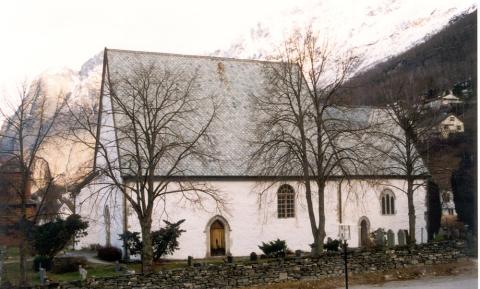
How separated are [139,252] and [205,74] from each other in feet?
40.2

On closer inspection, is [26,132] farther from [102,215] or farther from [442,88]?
[442,88]

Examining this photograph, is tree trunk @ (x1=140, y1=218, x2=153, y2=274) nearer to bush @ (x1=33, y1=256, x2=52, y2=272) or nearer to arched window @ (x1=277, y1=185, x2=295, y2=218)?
bush @ (x1=33, y1=256, x2=52, y2=272)

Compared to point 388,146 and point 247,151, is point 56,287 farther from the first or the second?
point 388,146

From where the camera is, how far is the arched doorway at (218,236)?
32.5m

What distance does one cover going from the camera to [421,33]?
98.4ft

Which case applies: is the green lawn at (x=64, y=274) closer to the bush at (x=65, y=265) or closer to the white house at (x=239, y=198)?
the bush at (x=65, y=265)

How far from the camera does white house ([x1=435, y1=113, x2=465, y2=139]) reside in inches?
1194

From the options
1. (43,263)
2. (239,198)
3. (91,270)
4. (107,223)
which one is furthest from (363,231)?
(43,263)

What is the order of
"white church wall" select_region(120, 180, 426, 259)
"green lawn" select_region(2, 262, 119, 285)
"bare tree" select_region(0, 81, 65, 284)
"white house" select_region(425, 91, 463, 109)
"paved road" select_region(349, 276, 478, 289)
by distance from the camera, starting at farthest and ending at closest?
"white church wall" select_region(120, 180, 426, 259) < "white house" select_region(425, 91, 463, 109) < "green lawn" select_region(2, 262, 119, 285) < "paved road" select_region(349, 276, 478, 289) < "bare tree" select_region(0, 81, 65, 284)

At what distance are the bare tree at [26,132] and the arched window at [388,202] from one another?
2203 centimetres

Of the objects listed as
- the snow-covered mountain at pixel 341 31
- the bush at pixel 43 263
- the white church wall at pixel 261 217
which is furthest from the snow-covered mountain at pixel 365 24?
the bush at pixel 43 263

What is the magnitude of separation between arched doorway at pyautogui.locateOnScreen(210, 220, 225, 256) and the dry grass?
10112 mm

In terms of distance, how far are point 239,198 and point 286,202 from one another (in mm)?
3091

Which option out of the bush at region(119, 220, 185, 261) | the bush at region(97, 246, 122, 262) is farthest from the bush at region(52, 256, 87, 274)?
the bush at region(119, 220, 185, 261)
